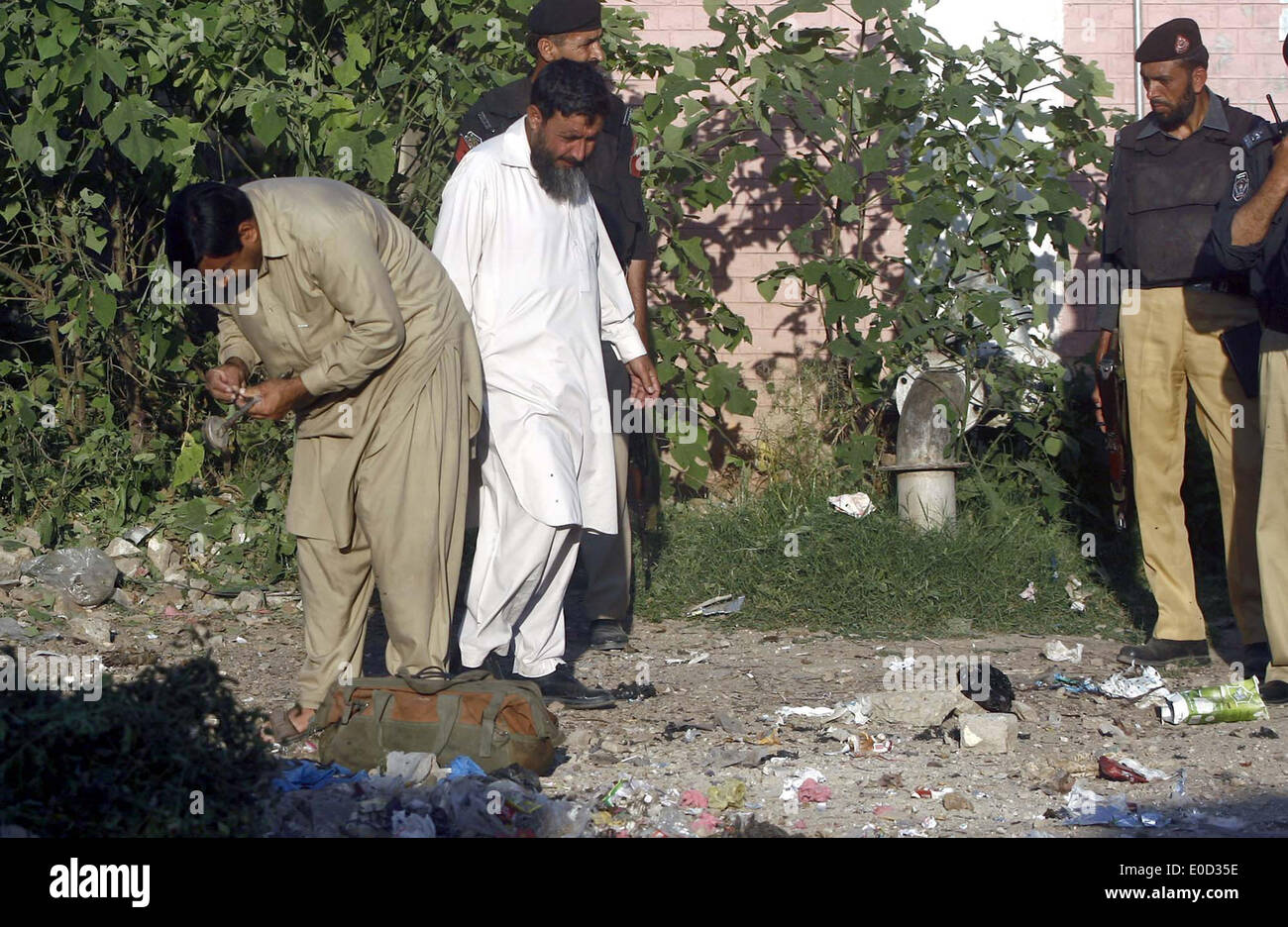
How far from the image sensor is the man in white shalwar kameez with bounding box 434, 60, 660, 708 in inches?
189

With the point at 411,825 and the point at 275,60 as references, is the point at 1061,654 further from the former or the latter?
the point at 275,60

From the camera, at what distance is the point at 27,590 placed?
6.21 meters

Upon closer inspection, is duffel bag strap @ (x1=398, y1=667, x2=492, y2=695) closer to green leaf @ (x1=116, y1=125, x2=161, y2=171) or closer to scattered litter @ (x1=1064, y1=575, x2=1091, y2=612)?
green leaf @ (x1=116, y1=125, x2=161, y2=171)

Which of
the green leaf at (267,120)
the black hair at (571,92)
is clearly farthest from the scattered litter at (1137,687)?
the green leaf at (267,120)

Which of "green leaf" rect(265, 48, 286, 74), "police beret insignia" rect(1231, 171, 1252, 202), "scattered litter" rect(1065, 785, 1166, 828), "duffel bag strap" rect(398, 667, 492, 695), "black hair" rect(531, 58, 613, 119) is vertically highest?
"green leaf" rect(265, 48, 286, 74)

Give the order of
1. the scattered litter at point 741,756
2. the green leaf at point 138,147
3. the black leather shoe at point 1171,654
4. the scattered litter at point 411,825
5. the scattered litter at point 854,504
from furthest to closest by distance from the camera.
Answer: the scattered litter at point 854,504 → the green leaf at point 138,147 → the black leather shoe at point 1171,654 → the scattered litter at point 741,756 → the scattered litter at point 411,825

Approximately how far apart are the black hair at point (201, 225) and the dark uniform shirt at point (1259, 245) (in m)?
3.23

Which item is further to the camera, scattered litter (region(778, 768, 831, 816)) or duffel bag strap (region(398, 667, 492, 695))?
duffel bag strap (region(398, 667, 492, 695))

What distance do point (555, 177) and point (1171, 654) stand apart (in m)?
2.91

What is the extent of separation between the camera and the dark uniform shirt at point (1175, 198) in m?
5.54

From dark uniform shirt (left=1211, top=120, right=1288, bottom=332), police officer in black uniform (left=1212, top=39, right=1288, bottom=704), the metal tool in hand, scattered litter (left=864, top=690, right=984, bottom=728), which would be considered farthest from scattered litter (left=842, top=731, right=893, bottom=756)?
the metal tool in hand

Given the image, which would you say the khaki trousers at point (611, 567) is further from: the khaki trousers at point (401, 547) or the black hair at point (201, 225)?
the black hair at point (201, 225)

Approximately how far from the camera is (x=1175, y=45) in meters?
5.52

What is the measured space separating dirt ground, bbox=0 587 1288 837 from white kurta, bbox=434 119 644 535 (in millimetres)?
850
